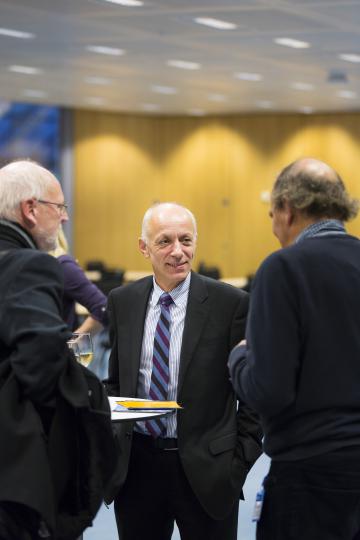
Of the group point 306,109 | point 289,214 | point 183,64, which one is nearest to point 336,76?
point 183,64

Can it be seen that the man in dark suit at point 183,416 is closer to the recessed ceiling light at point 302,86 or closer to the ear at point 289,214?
the ear at point 289,214

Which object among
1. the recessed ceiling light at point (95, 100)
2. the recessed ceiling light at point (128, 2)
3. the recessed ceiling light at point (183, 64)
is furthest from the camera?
the recessed ceiling light at point (95, 100)

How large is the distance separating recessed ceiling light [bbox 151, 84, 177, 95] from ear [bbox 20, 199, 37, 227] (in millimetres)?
13443

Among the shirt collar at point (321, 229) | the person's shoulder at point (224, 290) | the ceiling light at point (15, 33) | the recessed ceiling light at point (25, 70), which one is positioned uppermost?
the ceiling light at point (15, 33)

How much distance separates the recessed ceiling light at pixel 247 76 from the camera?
14241mm

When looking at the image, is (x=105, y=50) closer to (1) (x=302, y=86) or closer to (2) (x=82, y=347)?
(1) (x=302, y=86)

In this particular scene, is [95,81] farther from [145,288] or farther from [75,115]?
[145,288]

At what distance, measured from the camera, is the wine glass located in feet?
10.5

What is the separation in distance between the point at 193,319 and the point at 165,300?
0.15 meters

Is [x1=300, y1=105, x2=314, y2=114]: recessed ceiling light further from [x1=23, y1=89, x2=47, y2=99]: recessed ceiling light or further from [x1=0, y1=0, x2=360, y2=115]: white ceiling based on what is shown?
[x1=23, y1=89, x2=47, y2=99]: recessed ceiling light

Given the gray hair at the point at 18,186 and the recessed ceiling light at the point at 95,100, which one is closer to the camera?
the gray hair at the point at 18,186

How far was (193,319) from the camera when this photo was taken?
10.7 feet

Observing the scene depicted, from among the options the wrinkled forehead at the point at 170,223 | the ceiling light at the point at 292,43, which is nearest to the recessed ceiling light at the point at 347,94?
the ceiling light at the point at 292,43

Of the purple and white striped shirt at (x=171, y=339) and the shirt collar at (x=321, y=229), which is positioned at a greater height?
the shirt collar at (x=321, y=229)
